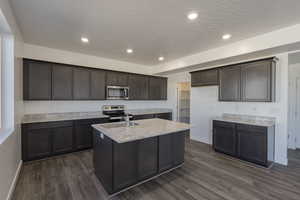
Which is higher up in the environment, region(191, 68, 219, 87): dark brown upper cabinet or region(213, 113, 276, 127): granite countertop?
region(191, 68, 219, 87): dark brown upper cabinet

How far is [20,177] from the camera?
264 centimetres

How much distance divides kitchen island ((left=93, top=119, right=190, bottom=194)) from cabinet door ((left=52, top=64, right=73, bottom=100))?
1953mm

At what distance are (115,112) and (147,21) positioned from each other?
3.25 meters

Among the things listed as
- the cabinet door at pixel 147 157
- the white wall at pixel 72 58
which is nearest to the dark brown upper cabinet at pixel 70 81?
the white wall at pixel 72 58

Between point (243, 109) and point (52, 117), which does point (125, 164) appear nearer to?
point (52, 117)

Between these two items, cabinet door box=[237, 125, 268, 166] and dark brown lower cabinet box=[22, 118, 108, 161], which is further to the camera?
dark brown lower cabinet box=[22, 118, 108, 161]

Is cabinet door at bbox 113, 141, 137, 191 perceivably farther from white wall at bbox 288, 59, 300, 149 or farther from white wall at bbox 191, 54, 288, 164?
white wall at bbox 288, 59, 300, 149

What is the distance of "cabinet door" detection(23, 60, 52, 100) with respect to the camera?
11.1 ft

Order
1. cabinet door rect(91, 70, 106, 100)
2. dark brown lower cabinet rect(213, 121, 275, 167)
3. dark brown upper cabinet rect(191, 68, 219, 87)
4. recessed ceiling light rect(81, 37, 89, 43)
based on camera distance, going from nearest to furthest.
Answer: dark brown lower cabinet rect(213, 121, 275, 167) < recessed ceiling light rect(81, 37, 89, 43) < dark brown upper cabinet rect(191, 68, 219, 87) < cabinet door rect(91, 70, 106, 100)

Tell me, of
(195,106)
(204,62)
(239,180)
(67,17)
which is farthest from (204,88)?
(67,17)

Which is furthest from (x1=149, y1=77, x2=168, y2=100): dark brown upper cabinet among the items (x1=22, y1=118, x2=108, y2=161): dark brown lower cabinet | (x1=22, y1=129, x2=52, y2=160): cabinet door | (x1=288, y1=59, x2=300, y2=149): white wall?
(x1=288, y1=59, x2=300, y2=149): white wall

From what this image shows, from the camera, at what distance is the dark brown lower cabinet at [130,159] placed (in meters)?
2.17

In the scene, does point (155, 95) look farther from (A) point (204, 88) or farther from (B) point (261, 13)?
(B) point (261, 13)

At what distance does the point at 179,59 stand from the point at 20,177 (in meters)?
5.01
